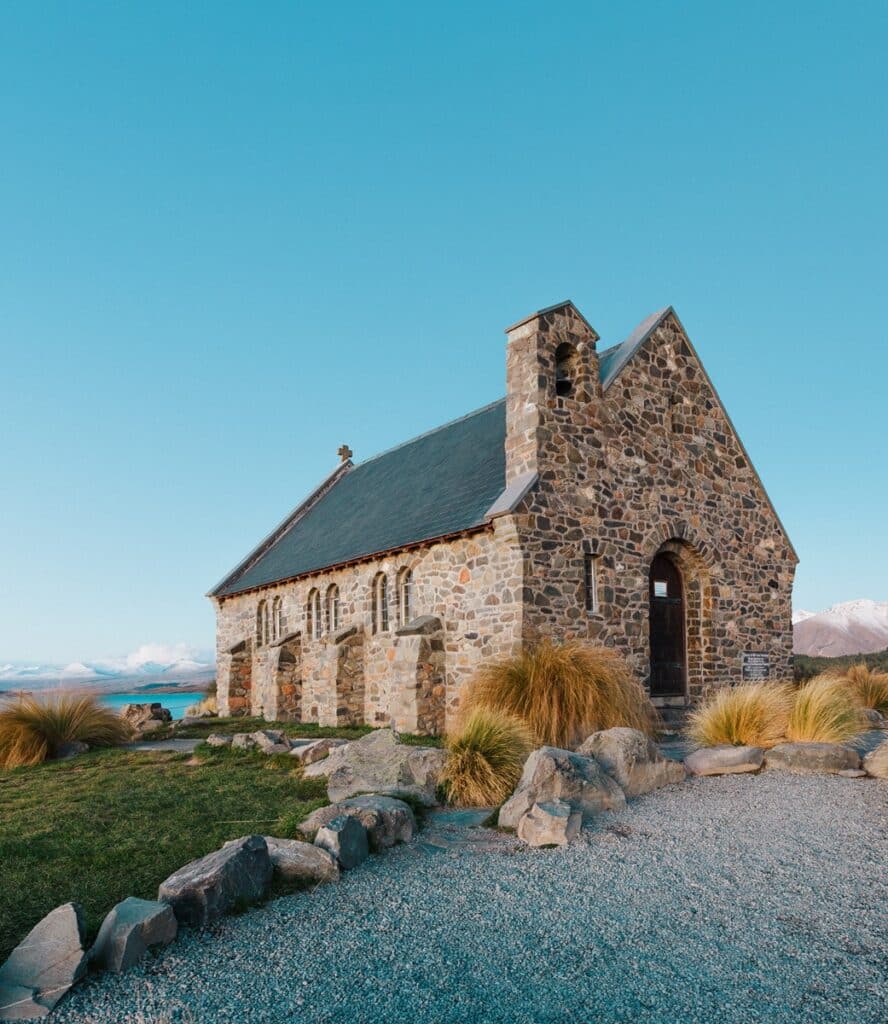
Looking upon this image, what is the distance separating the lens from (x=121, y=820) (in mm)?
9094

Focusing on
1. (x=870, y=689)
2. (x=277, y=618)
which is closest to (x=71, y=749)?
(x=277, y=618)

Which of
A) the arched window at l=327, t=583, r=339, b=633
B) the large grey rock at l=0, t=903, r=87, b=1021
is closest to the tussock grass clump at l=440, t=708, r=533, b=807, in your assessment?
the large grey rock at l=0, t=903, r=87, b=1021

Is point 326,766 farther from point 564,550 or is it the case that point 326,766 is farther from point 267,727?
point 267,727

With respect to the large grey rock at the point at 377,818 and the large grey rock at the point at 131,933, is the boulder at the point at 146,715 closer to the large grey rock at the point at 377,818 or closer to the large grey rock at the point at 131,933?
the large grey rock at the point at 377,818

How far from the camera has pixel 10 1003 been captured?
15.1ft

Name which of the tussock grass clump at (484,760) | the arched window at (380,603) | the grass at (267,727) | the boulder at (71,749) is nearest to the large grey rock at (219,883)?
the tussock grass clump at (484,760)

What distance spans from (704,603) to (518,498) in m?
6.02

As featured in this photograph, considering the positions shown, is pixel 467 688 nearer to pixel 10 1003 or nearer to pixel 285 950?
pixel 285 950

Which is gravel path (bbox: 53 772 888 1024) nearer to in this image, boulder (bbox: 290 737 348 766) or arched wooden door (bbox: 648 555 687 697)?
boulder (bbox: 290 737 348 766)

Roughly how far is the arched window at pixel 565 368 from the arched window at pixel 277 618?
12327 millimetres

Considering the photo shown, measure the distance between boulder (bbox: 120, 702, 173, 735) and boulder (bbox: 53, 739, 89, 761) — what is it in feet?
11.6

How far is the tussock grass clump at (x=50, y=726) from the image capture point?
14594 mm

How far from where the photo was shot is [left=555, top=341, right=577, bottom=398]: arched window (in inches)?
635

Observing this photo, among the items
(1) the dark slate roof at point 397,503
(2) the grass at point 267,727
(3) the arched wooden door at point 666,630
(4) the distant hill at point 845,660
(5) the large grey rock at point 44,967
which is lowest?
(2) the grass at point 267,727
